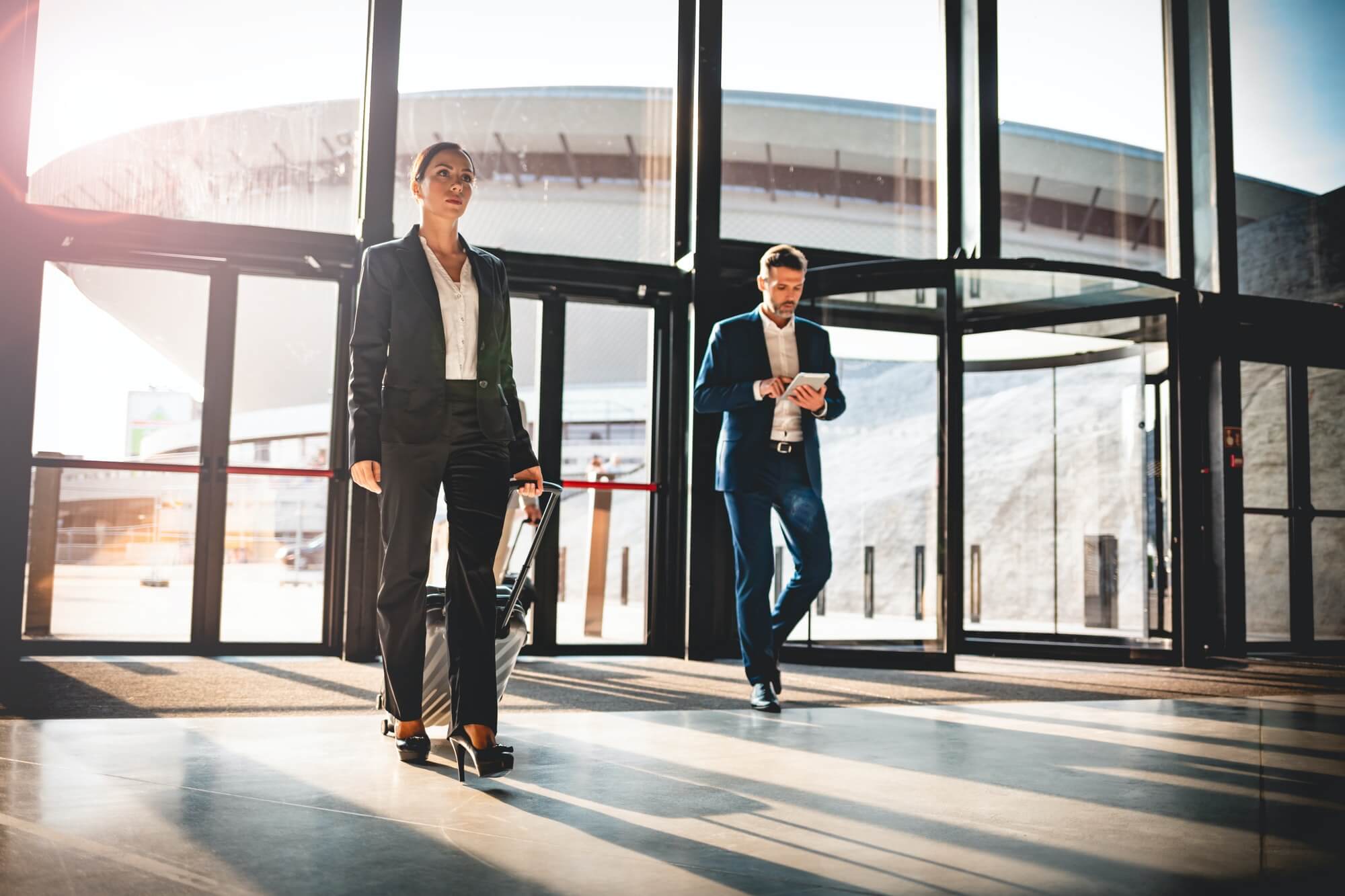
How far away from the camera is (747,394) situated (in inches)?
153

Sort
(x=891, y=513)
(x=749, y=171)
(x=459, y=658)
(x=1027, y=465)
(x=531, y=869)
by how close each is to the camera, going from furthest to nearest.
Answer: (x=1027, y=465) → (x=749, y=171) → (x=891, y=513) → (x=459, y=658) → (x=531, y=869)

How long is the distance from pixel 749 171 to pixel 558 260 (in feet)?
4.32

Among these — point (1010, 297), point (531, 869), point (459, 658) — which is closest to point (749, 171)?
point (1010, 297)

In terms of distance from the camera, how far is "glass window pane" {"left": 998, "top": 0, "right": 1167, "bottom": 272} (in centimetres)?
669

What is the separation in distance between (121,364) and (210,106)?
1.50m

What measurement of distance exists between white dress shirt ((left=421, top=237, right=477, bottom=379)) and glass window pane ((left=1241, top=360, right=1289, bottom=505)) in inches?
256

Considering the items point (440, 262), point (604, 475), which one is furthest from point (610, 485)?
point (440, 262)

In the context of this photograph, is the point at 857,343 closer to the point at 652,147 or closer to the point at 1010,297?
the point at 1010,297

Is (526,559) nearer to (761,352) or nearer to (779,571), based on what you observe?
(761,352)

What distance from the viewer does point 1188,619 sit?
19.7 ft

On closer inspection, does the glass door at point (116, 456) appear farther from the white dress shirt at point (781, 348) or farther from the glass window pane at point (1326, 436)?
the glass window pane at point (1326, 436)

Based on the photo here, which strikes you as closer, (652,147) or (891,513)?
(891,513)

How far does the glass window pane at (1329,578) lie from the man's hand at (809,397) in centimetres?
548

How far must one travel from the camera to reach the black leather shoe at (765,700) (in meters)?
3.71
